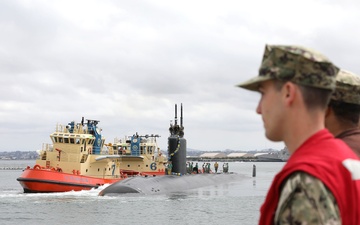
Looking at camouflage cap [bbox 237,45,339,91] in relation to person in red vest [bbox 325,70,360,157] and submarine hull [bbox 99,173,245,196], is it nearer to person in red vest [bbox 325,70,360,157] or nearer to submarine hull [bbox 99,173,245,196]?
person in red vest [bbox 325,70,360,157]

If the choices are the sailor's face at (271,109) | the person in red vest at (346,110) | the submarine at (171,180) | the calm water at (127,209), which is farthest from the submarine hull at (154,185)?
the sailor's face at (271,109)

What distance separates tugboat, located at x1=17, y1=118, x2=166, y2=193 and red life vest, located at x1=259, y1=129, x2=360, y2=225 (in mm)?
36211

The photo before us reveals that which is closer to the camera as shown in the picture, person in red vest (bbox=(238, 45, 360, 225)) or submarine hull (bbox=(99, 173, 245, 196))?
person in red vest (bbox=(238, 45, 360, 225))

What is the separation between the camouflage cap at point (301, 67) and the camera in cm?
244

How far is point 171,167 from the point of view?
42438 mm

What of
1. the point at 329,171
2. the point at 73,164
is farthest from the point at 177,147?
the point at 329,171

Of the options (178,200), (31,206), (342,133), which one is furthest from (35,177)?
(342,133)

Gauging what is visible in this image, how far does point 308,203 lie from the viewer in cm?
223

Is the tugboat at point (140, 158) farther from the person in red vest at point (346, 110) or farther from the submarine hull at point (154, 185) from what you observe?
the person in red vest at point (346, 110)

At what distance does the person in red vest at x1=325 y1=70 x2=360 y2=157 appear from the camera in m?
3.77

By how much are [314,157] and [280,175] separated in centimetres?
16

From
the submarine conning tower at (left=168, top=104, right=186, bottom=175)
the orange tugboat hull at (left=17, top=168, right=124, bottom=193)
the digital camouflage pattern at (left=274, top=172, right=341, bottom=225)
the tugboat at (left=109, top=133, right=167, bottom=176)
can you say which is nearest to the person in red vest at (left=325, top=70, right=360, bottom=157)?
the digital camouflage pattern at (left=274, top=172, right=341, bottom=225)

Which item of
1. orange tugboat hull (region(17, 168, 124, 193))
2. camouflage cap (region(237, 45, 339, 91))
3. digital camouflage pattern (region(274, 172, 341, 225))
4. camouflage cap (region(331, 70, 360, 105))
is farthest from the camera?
orange tugboat hull (region(17, 168, 124, 193))

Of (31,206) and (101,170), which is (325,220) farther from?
(101,170)
